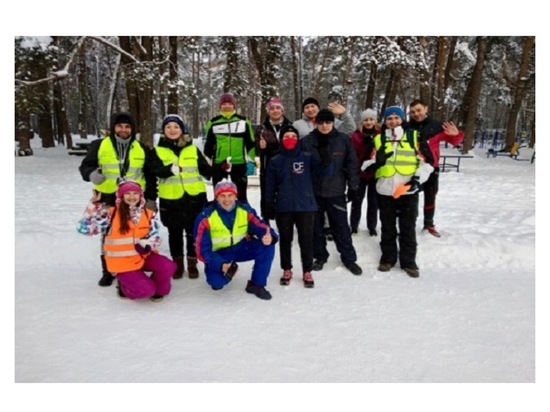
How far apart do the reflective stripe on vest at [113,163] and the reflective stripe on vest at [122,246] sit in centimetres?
61

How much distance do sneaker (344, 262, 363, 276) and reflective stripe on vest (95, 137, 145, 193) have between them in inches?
105

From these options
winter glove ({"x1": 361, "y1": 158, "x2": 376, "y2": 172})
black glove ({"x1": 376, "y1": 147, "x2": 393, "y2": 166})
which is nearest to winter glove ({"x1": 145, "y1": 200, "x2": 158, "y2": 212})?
winter glove ({"x1": 361, "y1": 158, "x2": 376, "y2": 172})

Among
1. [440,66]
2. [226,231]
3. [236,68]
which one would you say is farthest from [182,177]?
[440,66]

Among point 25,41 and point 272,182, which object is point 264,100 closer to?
point 25,41

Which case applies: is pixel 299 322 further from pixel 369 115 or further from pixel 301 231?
pixel 369 115

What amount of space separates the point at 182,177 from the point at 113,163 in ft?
2.40

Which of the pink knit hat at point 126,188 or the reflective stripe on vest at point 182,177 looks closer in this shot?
the pink knit hat at point 126,188

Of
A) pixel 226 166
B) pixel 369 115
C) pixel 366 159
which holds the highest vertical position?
pixel 369 115

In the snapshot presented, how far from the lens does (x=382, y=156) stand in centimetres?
478

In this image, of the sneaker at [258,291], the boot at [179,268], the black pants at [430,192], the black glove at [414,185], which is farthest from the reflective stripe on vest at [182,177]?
the black pants at [430,192]

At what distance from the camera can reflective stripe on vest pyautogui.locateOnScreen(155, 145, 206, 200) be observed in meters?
4.33

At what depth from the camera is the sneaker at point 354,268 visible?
15.7ft

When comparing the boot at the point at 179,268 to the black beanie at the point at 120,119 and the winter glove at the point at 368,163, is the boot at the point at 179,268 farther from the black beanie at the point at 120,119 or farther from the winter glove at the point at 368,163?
the winter glove at the point at 368,163

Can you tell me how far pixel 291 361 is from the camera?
3049mm
